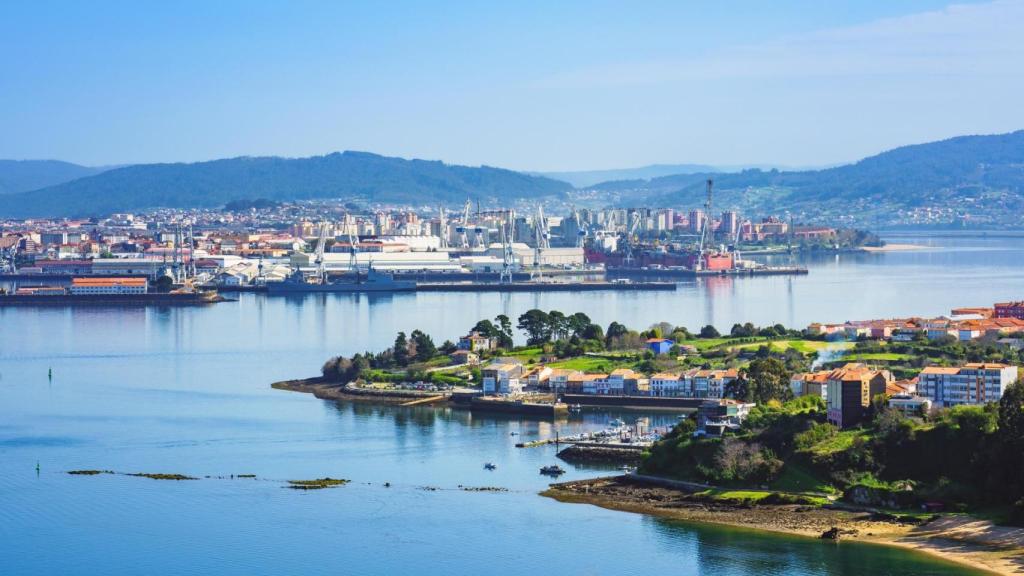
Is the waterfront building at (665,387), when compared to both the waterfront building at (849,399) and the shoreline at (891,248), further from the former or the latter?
the shoreline at (891,248)

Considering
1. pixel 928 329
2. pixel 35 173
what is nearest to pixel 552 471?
pixel 928 329

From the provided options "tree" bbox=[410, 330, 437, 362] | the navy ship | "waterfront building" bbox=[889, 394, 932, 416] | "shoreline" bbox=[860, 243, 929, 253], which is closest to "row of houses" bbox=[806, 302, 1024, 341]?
"tree" bbox=[410, 330, 437, 362]

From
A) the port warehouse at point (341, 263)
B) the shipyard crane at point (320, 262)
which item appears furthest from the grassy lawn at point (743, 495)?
the port warehouse at point (341, 263)

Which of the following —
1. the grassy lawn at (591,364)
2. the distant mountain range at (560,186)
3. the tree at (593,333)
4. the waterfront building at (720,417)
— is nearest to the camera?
the waterfront building at (720,417)

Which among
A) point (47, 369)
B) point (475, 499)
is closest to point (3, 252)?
point (47, 369)

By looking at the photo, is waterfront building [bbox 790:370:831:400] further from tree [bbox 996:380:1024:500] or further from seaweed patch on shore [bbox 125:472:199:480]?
seaweed patch on shore [bbox 125:472:199:480]

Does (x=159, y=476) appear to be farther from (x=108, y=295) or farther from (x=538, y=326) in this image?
(x=108, y=295)
